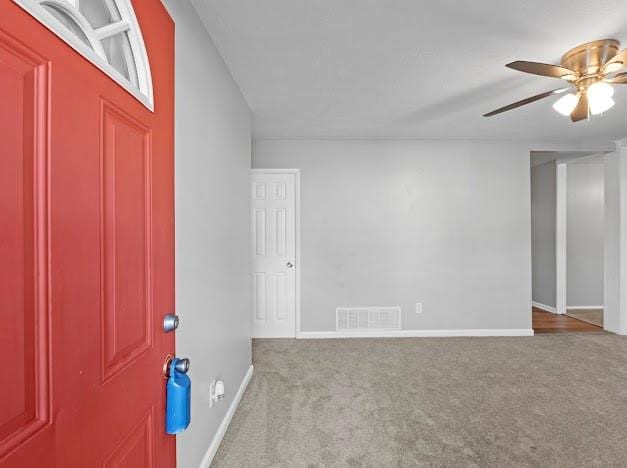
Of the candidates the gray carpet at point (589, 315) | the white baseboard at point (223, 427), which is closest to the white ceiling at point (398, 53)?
the white baseboard at point (223, 427)

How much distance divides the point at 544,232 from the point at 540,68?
445cm

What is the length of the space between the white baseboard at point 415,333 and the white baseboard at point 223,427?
1441mm

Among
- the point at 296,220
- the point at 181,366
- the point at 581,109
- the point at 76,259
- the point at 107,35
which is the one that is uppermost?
the point at 581,109

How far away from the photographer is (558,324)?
456 cm

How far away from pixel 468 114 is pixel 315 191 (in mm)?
1856

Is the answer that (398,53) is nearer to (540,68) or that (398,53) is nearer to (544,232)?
(540,68)

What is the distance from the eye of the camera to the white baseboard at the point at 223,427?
180 cm

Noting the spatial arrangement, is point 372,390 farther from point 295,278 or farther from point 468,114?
point 468,114

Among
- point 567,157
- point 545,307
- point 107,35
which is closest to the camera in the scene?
point 107,35

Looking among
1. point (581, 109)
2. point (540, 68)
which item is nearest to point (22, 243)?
point (540, 68)

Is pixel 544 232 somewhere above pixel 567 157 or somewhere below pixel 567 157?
below

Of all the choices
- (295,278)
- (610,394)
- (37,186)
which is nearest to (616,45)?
(610,394)

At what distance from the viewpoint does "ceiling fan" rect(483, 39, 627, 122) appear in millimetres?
1897

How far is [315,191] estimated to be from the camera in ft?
13.5
